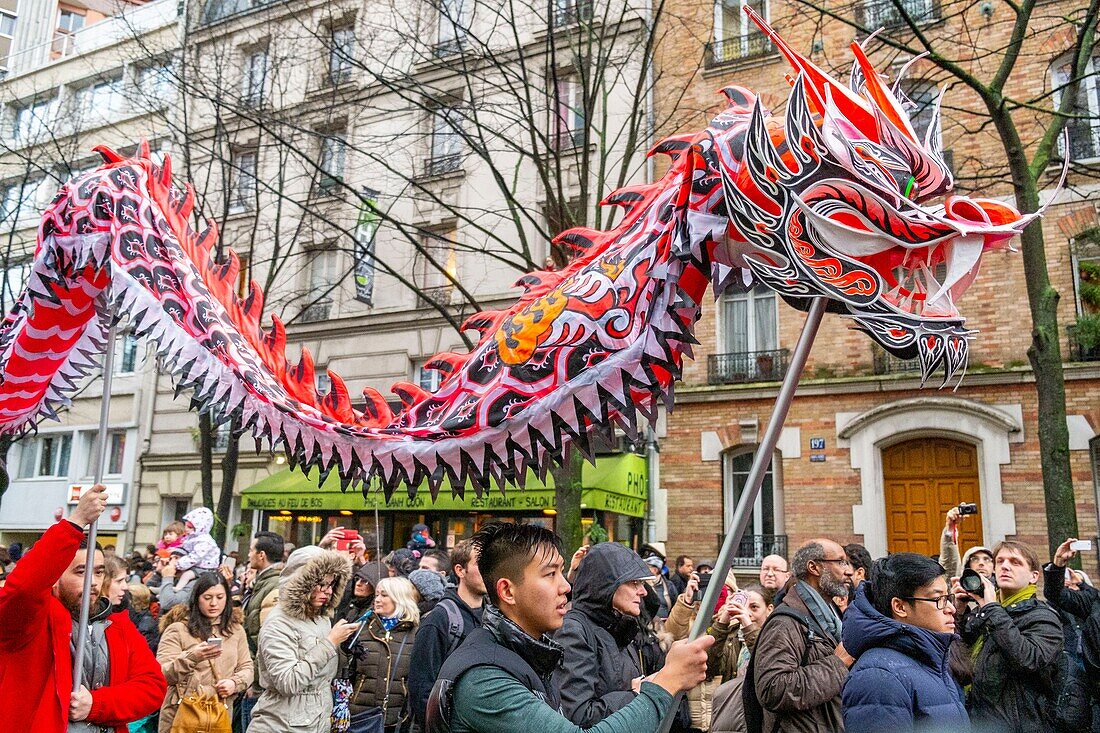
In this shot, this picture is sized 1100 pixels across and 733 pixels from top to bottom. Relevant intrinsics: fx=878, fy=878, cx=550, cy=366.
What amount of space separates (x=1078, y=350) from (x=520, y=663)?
41.7 feet

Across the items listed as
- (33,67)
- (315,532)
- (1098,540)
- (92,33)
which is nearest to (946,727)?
(1098,540)

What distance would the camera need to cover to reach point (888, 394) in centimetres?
1347

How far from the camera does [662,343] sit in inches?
93.6

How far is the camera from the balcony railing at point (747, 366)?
14266 millimetres

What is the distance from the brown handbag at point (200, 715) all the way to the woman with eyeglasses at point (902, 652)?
358 cm

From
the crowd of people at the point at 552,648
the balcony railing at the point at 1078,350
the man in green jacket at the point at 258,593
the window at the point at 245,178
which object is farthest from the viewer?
the window at the point at 245,178

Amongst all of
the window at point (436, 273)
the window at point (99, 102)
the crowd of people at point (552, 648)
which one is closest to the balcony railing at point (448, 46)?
the window at point (436, 273)

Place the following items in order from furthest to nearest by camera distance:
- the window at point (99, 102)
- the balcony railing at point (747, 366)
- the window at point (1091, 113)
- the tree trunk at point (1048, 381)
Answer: the window at point (99, 102) < the balcony railing at point (747, 366) < the window at point (1091, 113) < the tree trunk at point (1048, 381)

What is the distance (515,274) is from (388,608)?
11.4 meters

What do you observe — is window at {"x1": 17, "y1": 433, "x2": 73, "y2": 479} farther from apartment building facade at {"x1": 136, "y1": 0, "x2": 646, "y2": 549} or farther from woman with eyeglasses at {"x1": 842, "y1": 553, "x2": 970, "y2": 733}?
woman with eyeglasses at {"x1": 842, "y1": 553, "x2": 970, "y2": 733}

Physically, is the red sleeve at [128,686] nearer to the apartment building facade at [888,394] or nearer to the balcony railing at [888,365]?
the apartment building facade at [888,394]

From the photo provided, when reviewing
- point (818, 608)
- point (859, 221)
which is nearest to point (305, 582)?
point (818, 608)

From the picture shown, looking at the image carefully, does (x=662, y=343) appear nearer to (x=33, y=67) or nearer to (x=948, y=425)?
(x=948, y=425)

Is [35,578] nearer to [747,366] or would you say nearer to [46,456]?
[747,366]
